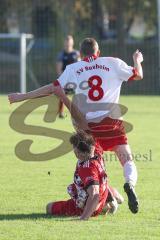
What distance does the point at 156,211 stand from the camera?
9156 millimetres

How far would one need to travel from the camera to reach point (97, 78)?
9.16 m

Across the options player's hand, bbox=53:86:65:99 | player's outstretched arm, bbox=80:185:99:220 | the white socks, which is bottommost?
player's outstretched arm, bbox=80:185:99:220

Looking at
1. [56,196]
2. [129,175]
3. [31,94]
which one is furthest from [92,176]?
[56,196]

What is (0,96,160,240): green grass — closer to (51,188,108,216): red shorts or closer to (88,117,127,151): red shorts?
(51,188,108,216): red shorts

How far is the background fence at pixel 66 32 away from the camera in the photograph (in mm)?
34781

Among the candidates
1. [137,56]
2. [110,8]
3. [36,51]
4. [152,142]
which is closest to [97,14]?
[110,8]

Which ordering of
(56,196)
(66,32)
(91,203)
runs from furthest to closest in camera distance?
(66,32) → (56,196) → (91,203)

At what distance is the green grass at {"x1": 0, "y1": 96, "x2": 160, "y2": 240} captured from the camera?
7.91 meters

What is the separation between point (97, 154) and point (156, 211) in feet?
3.06

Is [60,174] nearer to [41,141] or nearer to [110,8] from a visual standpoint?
[41,141]

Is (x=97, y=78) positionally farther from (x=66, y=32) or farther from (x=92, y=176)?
(x=66, y=32)

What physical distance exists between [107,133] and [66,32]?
101 ft

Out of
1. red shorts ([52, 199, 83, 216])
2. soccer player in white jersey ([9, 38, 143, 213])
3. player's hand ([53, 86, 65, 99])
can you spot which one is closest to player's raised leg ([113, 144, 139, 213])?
soccer player in white jersey ([9, 38, 143, 213])

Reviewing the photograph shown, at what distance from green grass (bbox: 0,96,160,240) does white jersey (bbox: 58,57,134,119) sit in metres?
1.30
